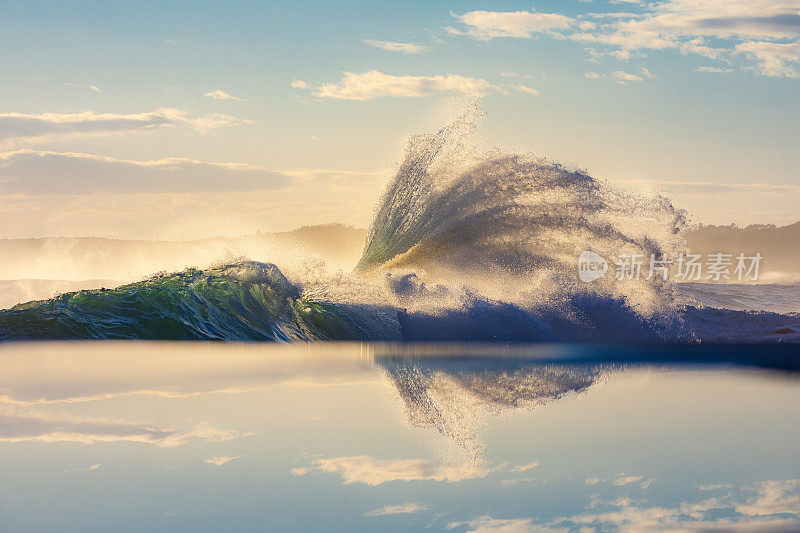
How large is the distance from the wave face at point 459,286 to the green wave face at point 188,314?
3 centimetres

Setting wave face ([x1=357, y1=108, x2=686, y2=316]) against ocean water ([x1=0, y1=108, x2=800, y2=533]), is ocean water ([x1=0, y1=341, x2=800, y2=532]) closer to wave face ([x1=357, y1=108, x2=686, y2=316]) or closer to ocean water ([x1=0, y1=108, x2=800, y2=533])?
ocean water ([x1=0, y1=108, x2=800, y2=533])

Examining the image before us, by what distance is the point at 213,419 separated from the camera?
17.9 ft

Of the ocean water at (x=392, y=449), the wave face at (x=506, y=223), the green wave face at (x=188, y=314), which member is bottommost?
the ocean water at (x=392, y=449)

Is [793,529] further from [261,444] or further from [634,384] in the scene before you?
[634,384]

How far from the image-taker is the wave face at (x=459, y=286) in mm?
13195

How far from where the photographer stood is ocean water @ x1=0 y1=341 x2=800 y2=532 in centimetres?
341

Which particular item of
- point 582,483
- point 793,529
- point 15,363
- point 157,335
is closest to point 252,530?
point 582,483

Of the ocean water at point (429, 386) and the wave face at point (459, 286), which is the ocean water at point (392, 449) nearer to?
the ocean water at point (429, 386)

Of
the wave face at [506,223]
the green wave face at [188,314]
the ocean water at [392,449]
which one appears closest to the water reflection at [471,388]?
the ocean water at [392,449]

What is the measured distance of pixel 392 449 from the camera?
4.67 m

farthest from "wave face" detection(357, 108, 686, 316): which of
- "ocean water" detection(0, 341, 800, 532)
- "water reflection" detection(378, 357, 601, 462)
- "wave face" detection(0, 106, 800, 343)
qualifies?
"ocean water" detection(0, 341, 800, 532)

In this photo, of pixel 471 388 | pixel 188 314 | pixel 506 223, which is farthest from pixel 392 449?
pixel 506 223

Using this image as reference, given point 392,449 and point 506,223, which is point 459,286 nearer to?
point 506,223

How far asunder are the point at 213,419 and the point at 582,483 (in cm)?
259
